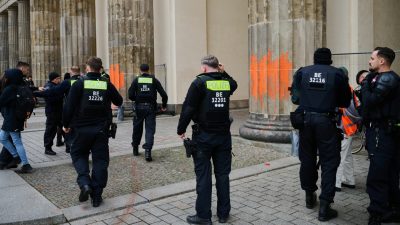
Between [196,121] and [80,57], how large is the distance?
15559mm

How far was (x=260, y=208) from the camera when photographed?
16.8 ft

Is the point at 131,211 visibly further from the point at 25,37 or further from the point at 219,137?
the point at 25,37

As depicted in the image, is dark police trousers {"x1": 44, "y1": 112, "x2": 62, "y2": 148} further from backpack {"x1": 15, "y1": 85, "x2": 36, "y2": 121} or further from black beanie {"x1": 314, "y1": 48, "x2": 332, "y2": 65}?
black beanie {"x1": 314, "y1": 48, "x2": 332, "y2": 65}

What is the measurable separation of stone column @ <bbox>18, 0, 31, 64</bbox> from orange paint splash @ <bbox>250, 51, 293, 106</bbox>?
23870 millimetres

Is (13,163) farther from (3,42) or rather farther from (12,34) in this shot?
(3,42)

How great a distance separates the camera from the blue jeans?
7.02 m

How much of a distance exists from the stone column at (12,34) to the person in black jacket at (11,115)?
27200 mm

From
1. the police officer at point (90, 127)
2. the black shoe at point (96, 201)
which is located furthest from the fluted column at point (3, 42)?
the black shoe at point (96, 201)

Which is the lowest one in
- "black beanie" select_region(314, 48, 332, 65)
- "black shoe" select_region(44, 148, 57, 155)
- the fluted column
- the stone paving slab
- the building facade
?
the stone paving slab

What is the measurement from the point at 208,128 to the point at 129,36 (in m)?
11.1

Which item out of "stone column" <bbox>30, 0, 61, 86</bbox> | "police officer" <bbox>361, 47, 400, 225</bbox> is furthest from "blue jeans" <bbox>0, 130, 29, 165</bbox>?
"stone column" <bbox>30, 0, 61, 86</bbox>

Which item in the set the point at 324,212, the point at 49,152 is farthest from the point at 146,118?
the point at 324,212

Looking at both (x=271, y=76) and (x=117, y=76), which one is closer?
(x=271, y=76)

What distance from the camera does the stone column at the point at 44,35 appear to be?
2350 centimetres
